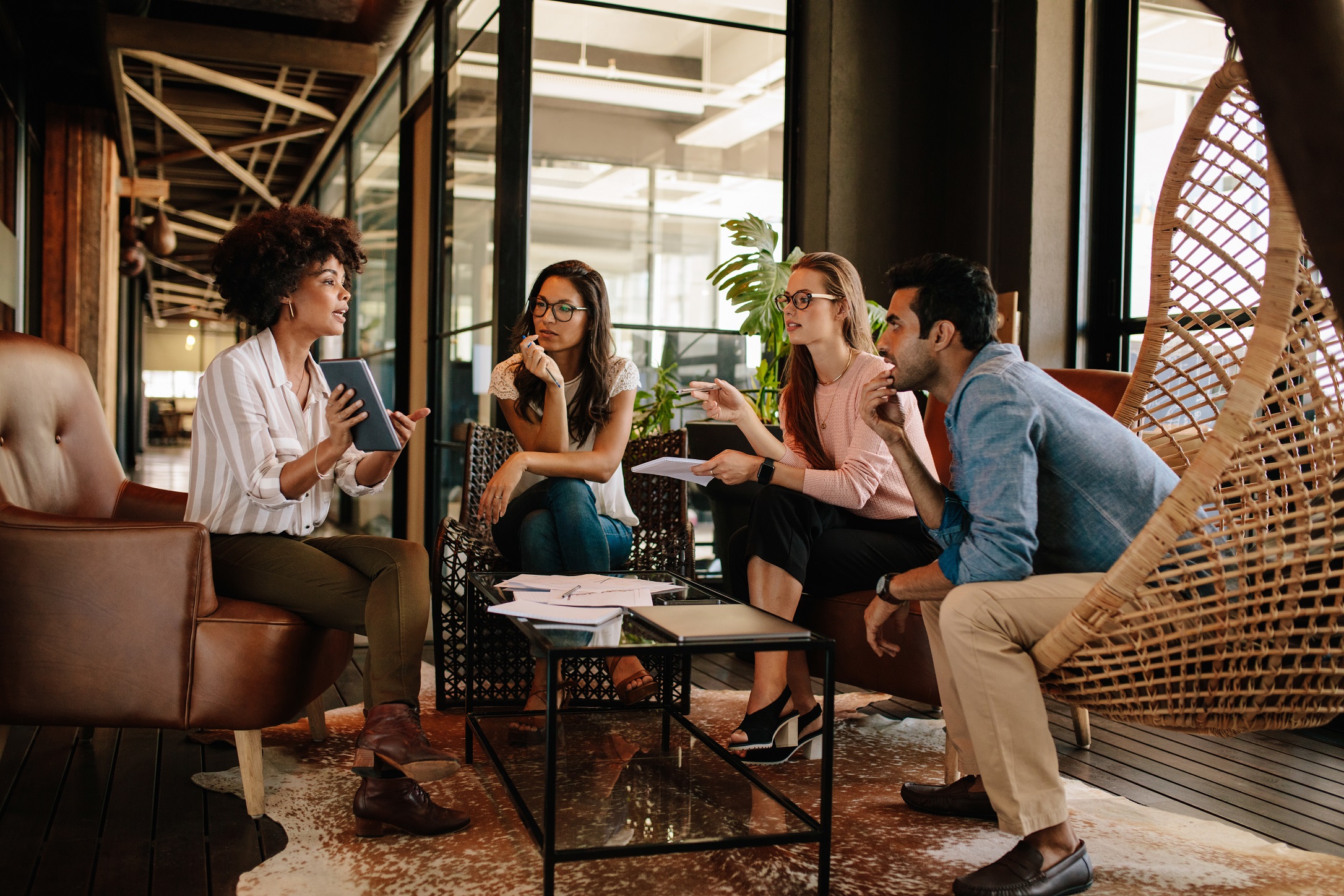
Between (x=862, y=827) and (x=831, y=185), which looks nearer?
(x=862, y=827)

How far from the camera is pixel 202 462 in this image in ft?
7.07

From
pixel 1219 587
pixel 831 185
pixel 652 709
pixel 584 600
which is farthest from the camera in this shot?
pixel 831 185

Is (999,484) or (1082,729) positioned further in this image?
(1082,729)

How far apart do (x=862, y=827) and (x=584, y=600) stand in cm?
70

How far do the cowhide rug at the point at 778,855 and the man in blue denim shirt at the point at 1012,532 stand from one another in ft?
0.55

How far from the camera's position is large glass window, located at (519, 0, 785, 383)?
4301mm

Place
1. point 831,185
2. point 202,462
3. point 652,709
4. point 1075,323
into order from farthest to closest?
point 831,185 < point 1075,323 < point 652,709 < point 202,462

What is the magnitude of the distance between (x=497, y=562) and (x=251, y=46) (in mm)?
4037

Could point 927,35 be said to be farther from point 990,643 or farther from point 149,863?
point 149,863

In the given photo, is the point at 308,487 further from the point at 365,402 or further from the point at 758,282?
the point at 758,282

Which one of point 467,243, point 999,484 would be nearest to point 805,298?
point 999,484

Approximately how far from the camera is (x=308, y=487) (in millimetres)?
2092

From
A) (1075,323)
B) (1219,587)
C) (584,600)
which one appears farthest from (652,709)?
(1075,323)

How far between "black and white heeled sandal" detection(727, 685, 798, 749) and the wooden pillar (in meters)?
5.70
